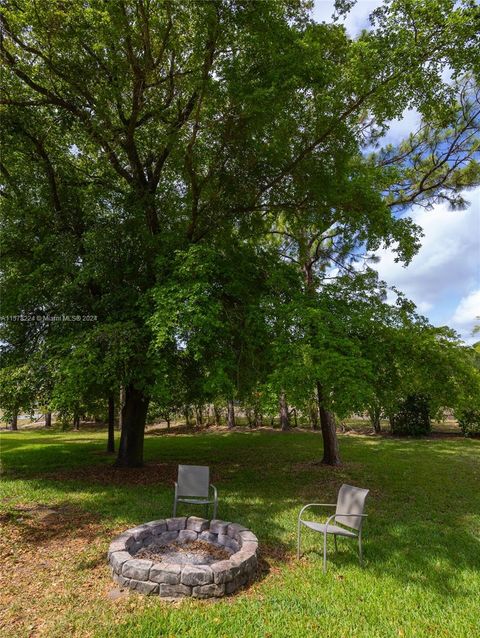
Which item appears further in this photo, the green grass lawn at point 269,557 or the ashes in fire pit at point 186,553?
the ashes in fire pit at point 186,553

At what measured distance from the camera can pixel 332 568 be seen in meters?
5.14

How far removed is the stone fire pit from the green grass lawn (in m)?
0.15

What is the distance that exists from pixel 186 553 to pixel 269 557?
1.19 metres

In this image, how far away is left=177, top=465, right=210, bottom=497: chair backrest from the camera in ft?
22.4

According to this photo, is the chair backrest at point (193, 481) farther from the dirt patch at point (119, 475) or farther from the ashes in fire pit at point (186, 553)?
the dirt patch at point (119, 475)

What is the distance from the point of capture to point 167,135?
9.86 m

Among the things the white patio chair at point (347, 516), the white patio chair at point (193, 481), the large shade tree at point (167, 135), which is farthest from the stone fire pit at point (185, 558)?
the large shade tree at point (167, 135)

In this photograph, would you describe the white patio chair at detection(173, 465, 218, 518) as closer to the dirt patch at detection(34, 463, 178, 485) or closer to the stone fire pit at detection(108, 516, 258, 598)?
the stone fire pit at detection(108, 516, 258, 598)

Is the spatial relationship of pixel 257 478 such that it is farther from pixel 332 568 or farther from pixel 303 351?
pixel 332 568

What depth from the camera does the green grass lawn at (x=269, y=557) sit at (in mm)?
3908

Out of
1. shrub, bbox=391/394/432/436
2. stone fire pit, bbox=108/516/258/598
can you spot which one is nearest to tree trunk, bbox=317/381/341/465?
stone fire pit, bbox=108/516/258/598

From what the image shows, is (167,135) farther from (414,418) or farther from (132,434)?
(414,418)

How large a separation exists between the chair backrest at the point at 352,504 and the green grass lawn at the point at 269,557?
1.66 feet

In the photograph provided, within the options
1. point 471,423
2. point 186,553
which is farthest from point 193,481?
point 471,423
